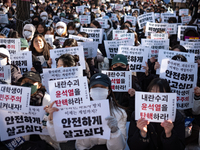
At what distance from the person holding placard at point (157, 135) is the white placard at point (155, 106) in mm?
88

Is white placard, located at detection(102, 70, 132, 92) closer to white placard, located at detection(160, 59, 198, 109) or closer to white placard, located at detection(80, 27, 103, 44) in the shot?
white placard, located at detection(160, 59, 198, 109)

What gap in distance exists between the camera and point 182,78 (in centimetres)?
406

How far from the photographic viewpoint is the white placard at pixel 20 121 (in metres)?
3.07

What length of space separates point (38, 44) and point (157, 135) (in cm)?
414

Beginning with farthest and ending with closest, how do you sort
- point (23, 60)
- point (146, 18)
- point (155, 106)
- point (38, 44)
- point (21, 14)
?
point (21, 14) → point (146, 18) → point (38, 44) → point (23, 60) → point (155, 106)

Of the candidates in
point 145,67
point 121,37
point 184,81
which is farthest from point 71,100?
point 121,37

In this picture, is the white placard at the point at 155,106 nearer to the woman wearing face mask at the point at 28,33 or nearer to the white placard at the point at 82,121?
the white placard at the point at 82,121

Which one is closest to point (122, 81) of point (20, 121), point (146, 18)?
point (20, 121)

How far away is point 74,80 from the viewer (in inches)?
115

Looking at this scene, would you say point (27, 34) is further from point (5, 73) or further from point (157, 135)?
point (157, 135)

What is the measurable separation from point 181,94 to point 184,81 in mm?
253

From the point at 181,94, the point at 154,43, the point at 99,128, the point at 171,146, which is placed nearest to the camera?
the point at 171,146

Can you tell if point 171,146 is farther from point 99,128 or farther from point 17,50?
point 17,50

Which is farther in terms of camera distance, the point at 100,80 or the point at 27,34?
the point at 27,34
